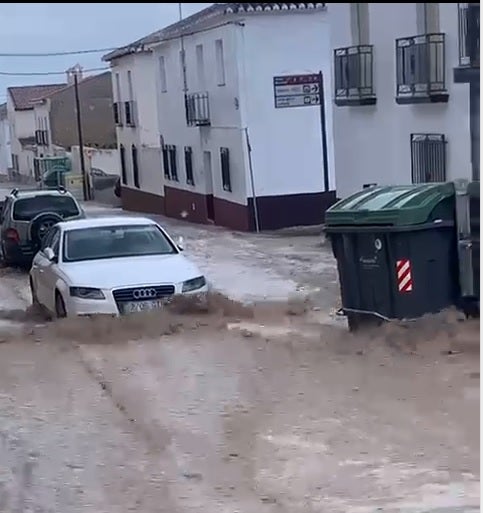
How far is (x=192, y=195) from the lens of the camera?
33.9m

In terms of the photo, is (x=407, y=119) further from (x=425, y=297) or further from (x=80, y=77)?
(x=80, y=77)

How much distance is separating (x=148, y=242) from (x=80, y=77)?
49494mm

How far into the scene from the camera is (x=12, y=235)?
2039 centimetres

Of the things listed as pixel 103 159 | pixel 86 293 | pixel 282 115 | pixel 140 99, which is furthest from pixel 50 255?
pixel 103 159

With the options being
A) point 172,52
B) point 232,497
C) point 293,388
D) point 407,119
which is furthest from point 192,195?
point 232,497

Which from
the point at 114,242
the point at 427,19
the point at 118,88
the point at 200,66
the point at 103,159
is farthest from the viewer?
the point at 103,159

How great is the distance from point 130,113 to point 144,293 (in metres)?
30.7

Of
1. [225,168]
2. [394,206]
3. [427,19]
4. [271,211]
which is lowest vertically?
[271,211]

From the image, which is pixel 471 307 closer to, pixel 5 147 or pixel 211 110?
pixel 211 110

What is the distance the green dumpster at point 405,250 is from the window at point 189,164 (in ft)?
77.2

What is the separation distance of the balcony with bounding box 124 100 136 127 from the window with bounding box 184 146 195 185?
7.33 m

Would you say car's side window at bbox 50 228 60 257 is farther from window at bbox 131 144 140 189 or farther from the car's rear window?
window at bbox 131 144 140 189

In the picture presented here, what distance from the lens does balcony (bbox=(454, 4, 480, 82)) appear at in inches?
499

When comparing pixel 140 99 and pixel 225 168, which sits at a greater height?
pixel 140 99
